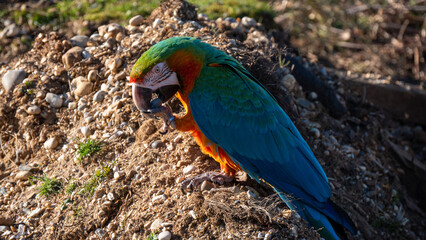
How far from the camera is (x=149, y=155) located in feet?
10.8

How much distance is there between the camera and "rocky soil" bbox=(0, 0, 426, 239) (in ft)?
9.39

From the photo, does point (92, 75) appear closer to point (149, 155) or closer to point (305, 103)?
point (149, 155)

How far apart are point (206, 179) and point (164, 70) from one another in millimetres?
843

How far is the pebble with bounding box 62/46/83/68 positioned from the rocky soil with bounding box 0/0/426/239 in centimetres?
1

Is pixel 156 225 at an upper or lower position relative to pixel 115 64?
lower

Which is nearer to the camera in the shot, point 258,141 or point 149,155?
point 258,141

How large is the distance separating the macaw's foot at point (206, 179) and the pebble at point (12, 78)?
81.5 inches

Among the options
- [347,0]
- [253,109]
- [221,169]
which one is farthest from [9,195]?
[347,0]

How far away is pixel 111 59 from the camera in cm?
388

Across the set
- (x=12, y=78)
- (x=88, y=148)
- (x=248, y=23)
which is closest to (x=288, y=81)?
(x=248, y=23)

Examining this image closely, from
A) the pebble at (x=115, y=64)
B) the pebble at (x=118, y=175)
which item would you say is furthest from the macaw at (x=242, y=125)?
the pebble at (x=115, y=64)

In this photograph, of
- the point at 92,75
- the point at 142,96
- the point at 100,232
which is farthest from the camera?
the point at 92,75

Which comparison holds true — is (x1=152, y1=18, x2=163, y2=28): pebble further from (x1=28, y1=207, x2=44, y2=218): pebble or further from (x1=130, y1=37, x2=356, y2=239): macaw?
(x1=28, y1=207, x2=44, y2=218): pebble

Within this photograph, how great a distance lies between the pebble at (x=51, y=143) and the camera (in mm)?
3619
